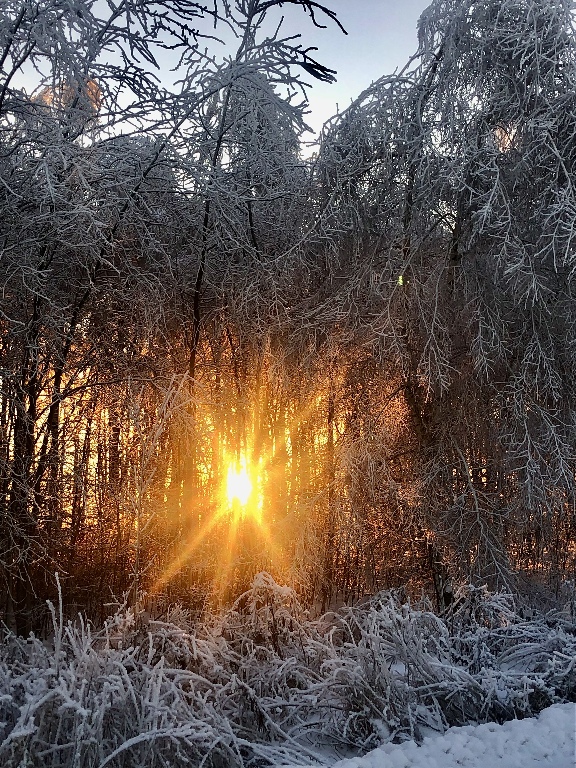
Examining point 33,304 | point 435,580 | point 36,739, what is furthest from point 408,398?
point 36,739

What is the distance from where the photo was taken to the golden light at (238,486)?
6.95 meters

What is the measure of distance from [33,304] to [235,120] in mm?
2650

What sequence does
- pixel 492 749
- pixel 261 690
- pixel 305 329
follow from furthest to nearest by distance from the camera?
pixel 305 329 → pixel 261 690 → pixel 492 749

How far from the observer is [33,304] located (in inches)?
219

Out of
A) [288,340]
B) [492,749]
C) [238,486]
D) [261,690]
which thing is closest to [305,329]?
[288,340]

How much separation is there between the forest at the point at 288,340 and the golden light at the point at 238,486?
27 mm

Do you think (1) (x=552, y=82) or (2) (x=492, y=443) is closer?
(1) (x=552, y=82)

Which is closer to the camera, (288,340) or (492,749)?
(492,749)

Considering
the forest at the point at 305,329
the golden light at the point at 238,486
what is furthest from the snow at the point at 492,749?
the golden light at the point at 238,486

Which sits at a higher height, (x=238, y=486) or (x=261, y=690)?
(x=238, y=486)

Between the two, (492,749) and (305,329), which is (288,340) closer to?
(305,329)

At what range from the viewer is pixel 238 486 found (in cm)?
705

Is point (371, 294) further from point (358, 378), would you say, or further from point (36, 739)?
point (36, 739)

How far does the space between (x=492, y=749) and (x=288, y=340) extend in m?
4.79
